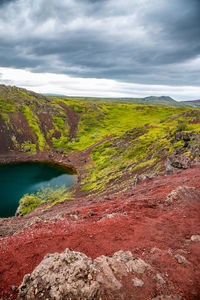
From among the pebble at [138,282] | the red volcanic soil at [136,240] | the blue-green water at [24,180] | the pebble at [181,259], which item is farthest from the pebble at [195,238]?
the blue-green water at [24,180]

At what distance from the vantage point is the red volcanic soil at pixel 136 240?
8484mm

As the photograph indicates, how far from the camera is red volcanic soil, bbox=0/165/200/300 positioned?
848 cm

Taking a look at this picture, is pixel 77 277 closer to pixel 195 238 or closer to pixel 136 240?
pixel 136 240

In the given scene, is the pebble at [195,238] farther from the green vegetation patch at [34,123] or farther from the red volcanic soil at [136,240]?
the green vegetation patch at [34,123]

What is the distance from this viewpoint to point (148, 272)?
8680 millimetres

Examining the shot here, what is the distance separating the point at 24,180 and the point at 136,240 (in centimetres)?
6281

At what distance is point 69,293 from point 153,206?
1319cm

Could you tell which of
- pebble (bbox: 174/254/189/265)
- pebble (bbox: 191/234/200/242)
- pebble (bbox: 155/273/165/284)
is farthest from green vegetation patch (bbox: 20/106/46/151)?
pebble (bbox: 155/273/165/284)

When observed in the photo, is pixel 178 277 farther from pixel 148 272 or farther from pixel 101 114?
pixel 101 114

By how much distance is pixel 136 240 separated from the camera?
Result: 12.0 m

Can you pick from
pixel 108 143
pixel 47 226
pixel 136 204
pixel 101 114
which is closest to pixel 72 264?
pixel 47 226

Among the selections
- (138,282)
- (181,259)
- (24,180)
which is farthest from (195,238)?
(24,180)

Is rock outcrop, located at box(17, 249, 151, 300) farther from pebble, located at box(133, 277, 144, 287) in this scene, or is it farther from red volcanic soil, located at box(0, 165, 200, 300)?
red volcanic soil, located at box(0, 165, 200, 300)

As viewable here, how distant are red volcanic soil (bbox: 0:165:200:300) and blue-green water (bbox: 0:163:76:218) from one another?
3945 cm
